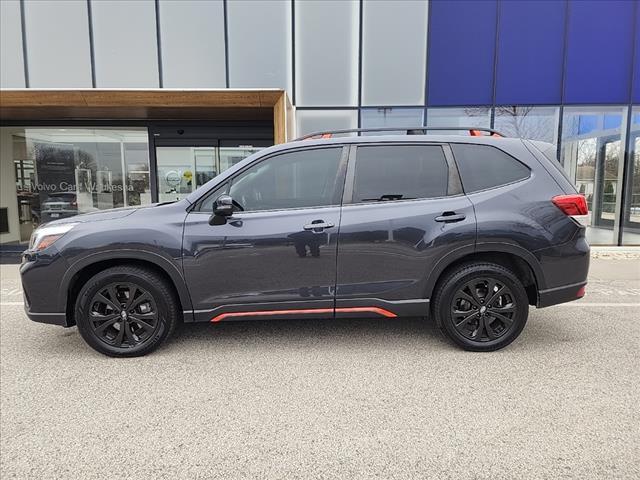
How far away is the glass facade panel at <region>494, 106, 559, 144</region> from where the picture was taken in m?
9.95

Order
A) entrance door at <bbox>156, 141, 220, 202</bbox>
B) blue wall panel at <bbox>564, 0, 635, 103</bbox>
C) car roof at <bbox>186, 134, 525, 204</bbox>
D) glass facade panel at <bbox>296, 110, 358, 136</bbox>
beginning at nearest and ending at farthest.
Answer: car roof at <bbox>186, 134, 525, 204</bbox>
blue wall panel at <bbox>564, 0, 635, 103</bbox>
glass facade panel at <bbox>296, 110, 358, 136</bbox>
entrance door at <bbox>156, 141, 220, 202</bbox>

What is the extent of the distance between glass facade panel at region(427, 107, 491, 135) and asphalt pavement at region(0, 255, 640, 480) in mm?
6690

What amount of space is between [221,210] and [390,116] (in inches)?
295

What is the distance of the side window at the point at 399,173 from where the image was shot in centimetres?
375

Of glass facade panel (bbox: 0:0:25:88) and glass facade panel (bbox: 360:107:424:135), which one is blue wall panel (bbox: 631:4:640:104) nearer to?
glass facade panel (bbox: 360:107:424:135)

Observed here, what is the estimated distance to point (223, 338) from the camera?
4168 millimetres

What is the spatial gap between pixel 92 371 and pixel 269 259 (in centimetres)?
176

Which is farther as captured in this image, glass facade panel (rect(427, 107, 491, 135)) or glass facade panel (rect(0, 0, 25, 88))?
glass facade panel (rect(427, 107, 491, 135))

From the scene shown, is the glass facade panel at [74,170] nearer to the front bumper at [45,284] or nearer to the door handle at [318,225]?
the front bumper at [45,284]

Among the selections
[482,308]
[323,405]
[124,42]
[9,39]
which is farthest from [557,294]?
[9,39]

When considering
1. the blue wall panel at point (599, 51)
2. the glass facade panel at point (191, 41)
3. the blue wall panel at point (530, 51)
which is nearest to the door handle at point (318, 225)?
the glass facade panel at point (191, 41)

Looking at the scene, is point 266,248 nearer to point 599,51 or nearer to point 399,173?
point 399,173

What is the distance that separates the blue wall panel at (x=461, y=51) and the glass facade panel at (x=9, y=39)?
943 centimetres

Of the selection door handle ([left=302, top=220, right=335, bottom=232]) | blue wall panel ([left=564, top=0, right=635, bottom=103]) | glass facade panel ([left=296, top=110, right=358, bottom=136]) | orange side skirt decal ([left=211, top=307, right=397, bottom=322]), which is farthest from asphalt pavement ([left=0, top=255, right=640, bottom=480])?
blue wall panel ([left=564, top=0, right=635, bottom=103])
